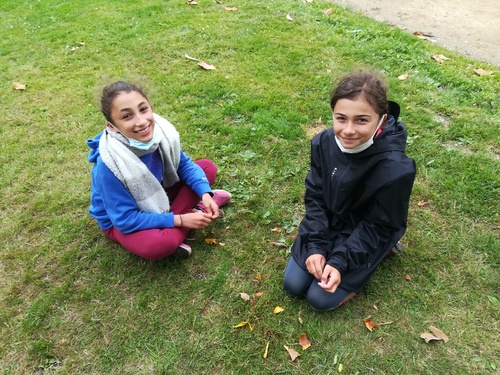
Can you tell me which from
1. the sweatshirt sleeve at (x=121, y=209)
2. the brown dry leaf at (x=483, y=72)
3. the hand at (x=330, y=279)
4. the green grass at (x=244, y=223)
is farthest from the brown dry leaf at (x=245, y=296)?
the brown dry leaf at (x=483, y=72)

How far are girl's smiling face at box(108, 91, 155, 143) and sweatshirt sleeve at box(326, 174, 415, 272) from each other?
130cm

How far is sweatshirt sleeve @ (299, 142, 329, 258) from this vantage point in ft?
7.40

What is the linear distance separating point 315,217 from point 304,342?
0.72 m

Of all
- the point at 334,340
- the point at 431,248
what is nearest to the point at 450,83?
the point at 431,248

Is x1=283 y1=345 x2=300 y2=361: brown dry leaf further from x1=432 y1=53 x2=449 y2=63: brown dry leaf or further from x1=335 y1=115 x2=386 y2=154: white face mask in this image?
x1=432 y1=53 x2=449 y2=63: brown dry leaf

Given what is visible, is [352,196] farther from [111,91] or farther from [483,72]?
[483,72]

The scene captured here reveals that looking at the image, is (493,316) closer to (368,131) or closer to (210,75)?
(368,131)

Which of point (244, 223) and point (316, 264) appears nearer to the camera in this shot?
point (316, 264)

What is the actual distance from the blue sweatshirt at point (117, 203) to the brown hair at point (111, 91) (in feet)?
0.78

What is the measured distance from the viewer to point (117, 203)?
2.27 metres

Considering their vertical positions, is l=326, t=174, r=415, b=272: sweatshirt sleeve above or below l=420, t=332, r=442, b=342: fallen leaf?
above

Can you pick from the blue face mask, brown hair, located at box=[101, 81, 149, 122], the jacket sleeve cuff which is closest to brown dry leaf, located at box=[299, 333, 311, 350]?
the jacket sleeve cuff

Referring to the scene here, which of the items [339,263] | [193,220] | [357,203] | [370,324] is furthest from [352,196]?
[193,220]

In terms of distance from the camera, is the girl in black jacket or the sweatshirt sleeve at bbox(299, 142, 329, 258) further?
the sweatshirt sleeve at bbox(299, 142, 329, 258)
